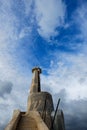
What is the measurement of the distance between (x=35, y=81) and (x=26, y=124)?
12.4 meters

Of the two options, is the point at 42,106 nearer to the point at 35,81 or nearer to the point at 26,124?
the point at 35,81

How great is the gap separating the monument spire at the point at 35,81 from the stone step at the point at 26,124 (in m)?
10.0

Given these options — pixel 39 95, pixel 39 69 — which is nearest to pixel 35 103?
pixel 39 95

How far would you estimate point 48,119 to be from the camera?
19219 mm

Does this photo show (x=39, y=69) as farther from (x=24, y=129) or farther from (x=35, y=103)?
(x=24, y=129)

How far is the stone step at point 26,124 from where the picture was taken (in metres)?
11.2

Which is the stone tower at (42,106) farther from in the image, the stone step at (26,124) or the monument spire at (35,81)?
the stone step at (26,124)

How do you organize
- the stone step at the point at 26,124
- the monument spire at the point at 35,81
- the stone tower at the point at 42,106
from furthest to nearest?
the monument spire at the point at 35,81
the stone tower at the point at 42,106
the stone step at the point at 26,124

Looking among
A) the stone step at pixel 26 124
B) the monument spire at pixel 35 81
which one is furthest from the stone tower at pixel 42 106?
the stone step at pixel 26 124

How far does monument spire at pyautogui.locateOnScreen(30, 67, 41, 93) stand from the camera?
2317 cm

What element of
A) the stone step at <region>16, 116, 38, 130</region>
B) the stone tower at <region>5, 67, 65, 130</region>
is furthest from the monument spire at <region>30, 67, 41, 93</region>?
the stone step at <region>16, 116, 38, 130</region>

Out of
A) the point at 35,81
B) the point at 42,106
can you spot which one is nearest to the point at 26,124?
the point at 42,106

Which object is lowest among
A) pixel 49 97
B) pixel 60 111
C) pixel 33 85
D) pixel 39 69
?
pixel 60 111

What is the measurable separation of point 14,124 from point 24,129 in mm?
677
